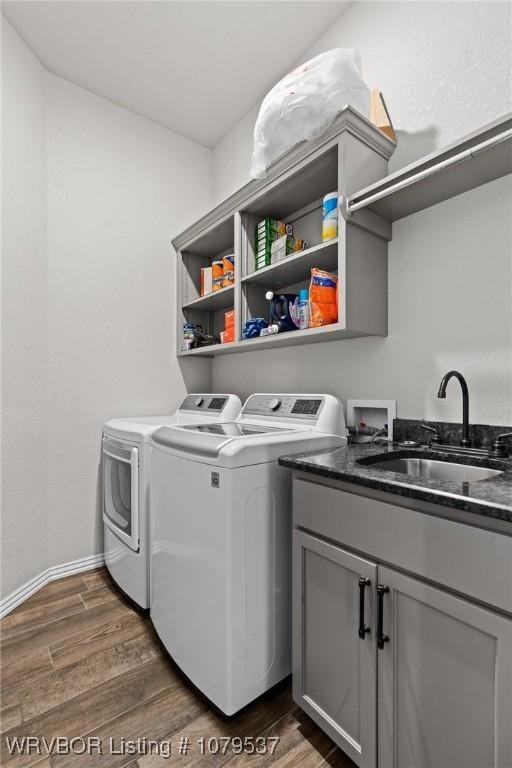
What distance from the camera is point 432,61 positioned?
5.00 ft

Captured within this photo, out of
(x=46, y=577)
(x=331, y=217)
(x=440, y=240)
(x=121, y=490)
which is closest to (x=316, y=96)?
(x=331, y=217)

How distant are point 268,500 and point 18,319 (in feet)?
5.35

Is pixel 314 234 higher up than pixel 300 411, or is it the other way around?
pixel 314 234

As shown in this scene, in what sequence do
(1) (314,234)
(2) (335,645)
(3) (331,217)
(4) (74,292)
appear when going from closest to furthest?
(2) (335,645) < (3) (331,217) < (1) (314,234) < (4) (74,292)

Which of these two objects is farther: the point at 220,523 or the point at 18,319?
the point at 18,319

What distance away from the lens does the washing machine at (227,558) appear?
1.18 m

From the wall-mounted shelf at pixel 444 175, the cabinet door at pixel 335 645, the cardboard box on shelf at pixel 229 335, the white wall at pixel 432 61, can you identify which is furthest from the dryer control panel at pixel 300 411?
the white wall at pixel 432 61

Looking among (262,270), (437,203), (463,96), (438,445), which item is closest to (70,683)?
(438,445)

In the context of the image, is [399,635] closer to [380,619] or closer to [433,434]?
[380,619]

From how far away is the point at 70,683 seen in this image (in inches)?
54.8

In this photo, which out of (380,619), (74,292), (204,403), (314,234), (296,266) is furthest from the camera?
(204,403)

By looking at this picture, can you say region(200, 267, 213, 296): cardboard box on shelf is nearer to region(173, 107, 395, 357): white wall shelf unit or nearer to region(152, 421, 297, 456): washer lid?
region(173, 107, 395, 357): white wall shelf unit

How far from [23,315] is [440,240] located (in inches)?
80.0

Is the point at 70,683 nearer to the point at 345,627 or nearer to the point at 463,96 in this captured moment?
the point at 345,627
